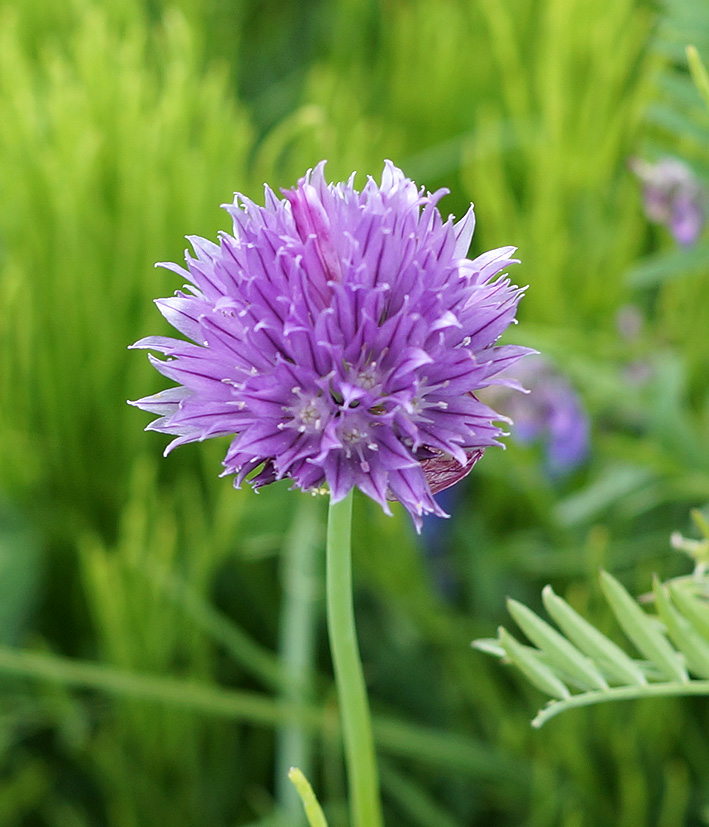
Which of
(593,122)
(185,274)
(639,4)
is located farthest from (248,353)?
(639,4)

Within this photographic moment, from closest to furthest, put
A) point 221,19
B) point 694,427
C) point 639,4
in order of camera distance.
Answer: point 694,427
point 639,4
point 221,19

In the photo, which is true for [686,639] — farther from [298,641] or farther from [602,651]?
[298,641]

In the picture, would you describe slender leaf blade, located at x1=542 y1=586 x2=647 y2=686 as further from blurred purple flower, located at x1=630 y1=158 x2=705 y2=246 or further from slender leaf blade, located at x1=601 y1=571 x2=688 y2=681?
blurred purple flower, located at x1=630 y1=158 x2=705 y2=246

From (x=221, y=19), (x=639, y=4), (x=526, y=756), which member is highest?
(x=221, y=19)

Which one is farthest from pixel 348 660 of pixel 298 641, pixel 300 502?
pixel 300 502

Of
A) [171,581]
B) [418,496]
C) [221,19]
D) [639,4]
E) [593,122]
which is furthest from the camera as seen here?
[221,19]

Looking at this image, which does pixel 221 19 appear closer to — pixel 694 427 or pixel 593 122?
pixel 593 122

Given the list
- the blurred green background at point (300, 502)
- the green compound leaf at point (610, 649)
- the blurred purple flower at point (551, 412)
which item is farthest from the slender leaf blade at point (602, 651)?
the blurred purple flower at point (551, 412)
